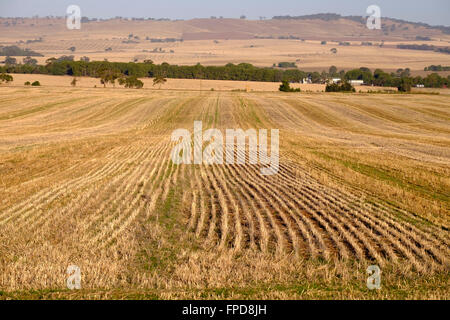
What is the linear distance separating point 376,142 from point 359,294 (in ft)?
97.2

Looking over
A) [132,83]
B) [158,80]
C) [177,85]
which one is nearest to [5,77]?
[132,83]

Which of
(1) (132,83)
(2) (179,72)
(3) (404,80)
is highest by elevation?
(2) (179,72)

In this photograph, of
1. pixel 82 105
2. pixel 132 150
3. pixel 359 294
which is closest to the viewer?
pixel 359 294

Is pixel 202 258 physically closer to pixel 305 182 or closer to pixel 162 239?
pixel 162 239

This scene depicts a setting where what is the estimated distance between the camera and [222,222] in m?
13.3

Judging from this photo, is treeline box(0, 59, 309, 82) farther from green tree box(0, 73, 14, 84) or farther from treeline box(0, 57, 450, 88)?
green tree box(0, 73, 14, 84)

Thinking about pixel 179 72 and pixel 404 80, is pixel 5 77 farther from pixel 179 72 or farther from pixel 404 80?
pixel 404 80

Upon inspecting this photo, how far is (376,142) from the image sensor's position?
36250 millimetres

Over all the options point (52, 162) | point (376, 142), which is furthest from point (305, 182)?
point (376, 142)

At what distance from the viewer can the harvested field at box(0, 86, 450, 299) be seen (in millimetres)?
8945

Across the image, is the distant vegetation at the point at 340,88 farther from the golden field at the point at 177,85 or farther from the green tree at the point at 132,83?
the green tree at the point at 132,83

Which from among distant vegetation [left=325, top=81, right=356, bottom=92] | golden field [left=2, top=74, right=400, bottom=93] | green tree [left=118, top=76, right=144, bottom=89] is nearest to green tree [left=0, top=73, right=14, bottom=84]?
golden field [left=2, top=74, right=400, bottom=93]

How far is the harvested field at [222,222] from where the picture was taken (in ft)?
29.3

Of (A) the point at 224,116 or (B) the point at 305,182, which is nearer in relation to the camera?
(B) the point at 305,182
